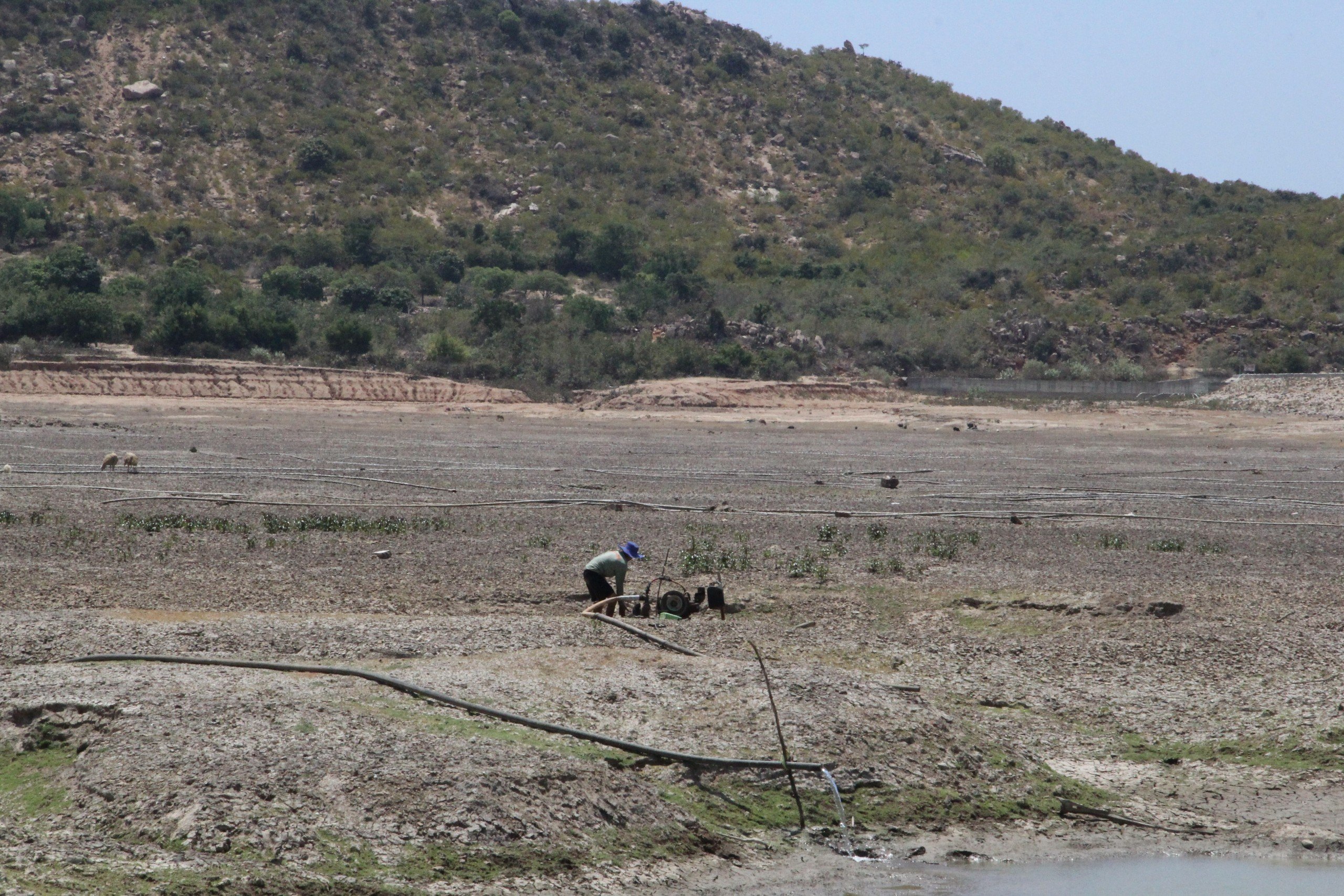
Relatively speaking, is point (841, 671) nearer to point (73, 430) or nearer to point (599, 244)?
point (73, 430)

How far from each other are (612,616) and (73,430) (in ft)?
88.7

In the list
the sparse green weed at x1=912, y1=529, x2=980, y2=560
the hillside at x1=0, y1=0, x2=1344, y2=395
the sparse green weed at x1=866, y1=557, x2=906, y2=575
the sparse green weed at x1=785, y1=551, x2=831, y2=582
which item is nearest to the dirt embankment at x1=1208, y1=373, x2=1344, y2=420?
the hillside at x1=0, y1=0, x2=1344, y2=395

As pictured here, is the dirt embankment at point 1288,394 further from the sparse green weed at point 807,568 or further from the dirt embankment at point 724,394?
the sparse green weed at point 807,568

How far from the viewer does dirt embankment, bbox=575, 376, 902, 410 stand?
50969 millimetres

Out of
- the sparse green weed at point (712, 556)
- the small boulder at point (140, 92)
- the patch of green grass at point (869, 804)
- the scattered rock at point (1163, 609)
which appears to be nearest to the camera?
the patch of green grass at point (869, 804)

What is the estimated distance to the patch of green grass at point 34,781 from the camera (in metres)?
7.21

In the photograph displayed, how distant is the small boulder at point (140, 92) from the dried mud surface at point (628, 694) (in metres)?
69.4

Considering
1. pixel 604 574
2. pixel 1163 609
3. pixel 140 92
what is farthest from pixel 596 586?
pixel 140 92

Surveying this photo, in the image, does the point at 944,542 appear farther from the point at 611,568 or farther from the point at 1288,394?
the point at 1288,394

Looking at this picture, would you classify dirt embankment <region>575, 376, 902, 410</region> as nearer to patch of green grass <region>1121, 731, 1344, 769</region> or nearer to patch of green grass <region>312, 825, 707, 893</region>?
patch of green grass <region>1121, 731, 1344, 769</region>

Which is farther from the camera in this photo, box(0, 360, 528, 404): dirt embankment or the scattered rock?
box(0, 360, 528, 404): dirt embankment

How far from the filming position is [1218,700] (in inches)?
428

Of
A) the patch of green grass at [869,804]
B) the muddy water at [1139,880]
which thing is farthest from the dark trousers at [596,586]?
the muddy water at [1139,880]

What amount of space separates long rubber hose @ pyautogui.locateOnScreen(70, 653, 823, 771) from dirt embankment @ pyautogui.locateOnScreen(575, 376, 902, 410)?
40.6 meters
